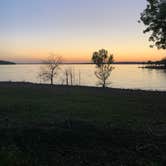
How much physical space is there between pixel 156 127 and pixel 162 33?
45.8 feet

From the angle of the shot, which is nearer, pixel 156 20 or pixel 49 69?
pixel 156 20

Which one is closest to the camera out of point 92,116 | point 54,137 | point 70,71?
point 54,137

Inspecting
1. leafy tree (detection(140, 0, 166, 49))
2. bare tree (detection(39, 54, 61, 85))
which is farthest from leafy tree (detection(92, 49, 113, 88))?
leafy tree (detection(140, 0, 166, 49))

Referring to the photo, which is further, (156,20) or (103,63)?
(103,63)

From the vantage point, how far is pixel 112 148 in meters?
9.26

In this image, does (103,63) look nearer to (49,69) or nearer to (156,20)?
(49,69)

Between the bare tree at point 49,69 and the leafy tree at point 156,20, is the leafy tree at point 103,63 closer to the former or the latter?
the bare tree at point 49,69

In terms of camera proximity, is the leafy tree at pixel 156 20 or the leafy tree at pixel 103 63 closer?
the leafy tree at pixel 156 20

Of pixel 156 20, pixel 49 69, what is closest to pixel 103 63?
pixel 49 69

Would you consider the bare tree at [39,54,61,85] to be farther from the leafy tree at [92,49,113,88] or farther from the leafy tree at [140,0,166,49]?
the leafy tree at [140,0,166,49]

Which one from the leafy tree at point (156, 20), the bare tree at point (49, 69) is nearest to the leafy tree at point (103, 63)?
the bare tree at point (49, 69)

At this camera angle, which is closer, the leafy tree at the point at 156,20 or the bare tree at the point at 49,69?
the leafy tree at the point at 156,20

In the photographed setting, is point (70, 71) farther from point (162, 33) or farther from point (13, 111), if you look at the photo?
point (13, 111)

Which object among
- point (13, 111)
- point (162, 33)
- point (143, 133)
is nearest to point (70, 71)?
point (162, 33)
